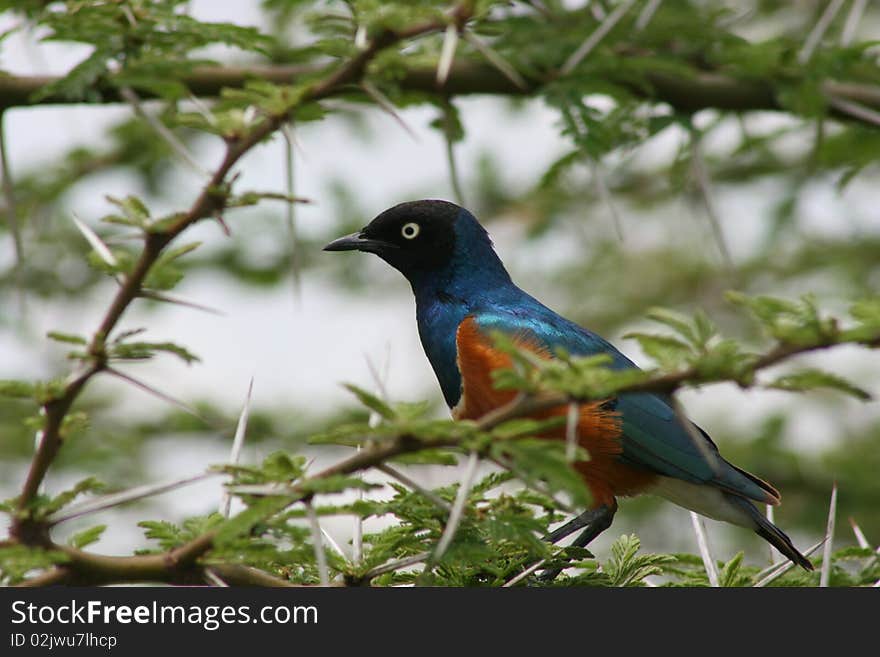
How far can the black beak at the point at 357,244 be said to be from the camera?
6.34 meters

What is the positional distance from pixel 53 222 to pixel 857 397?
7721mm

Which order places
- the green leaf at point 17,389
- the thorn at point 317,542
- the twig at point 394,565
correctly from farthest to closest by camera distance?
the twig at point 394,565, the green leaf at point 17,389, the thorn at point 317,542

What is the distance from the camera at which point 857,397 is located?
8.34 ft

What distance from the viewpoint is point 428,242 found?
6.73m

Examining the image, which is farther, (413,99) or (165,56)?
(413,99)

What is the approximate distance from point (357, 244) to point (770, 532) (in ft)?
8.26

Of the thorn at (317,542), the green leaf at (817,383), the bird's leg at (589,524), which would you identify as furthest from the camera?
the bird's leg at (589,524)

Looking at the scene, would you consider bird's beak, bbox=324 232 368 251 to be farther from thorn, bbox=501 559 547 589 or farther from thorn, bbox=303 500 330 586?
thorn, bbox=303 500 330 586

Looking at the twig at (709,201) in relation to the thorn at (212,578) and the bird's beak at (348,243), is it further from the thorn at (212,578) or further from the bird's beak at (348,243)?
the thorn at (212,578)

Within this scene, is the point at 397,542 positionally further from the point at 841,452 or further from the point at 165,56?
the point at 841,452

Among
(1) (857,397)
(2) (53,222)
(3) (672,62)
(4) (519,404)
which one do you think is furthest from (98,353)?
(2) (53,222)

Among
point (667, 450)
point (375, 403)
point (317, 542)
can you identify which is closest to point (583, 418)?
point (667, 450)

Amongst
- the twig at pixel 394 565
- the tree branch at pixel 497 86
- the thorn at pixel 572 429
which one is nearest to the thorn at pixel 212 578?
the twig at pixel 394 565

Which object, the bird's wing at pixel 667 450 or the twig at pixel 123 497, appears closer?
the twig at pixel 123 497
